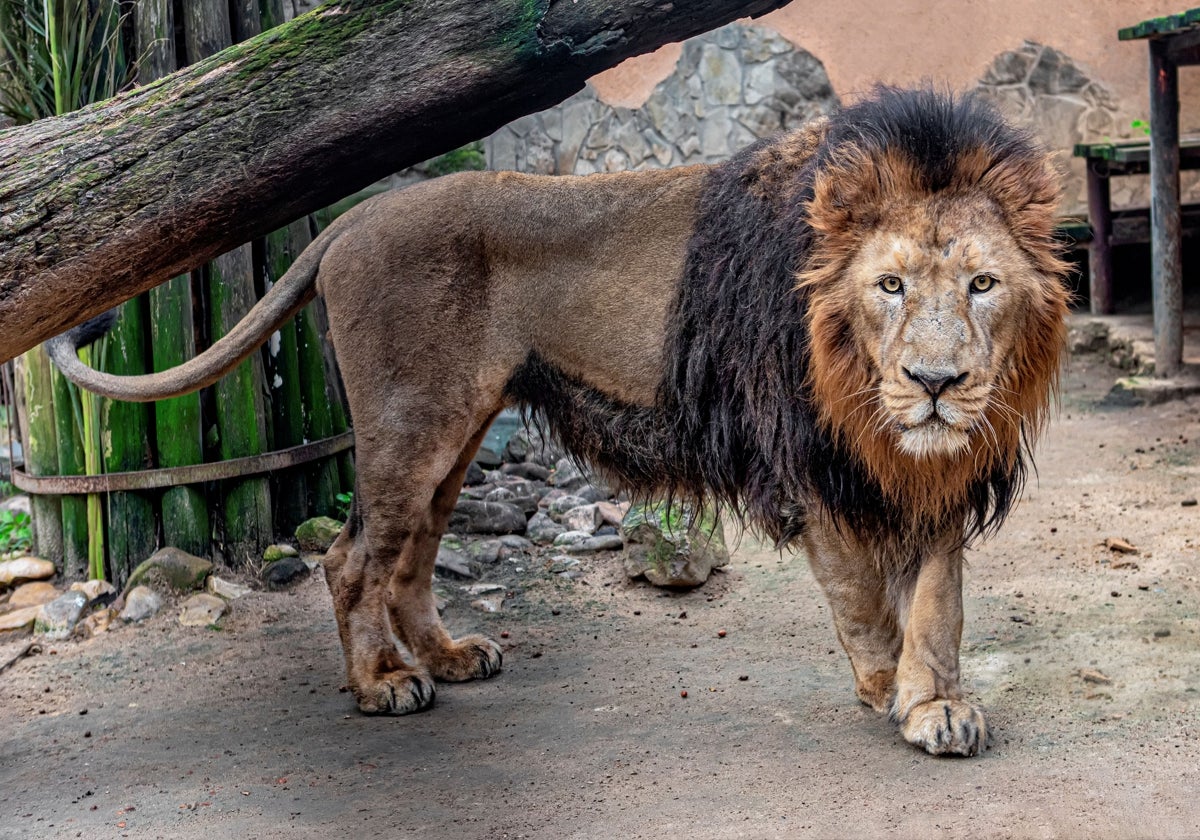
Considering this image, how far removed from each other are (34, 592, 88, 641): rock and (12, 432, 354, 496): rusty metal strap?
51cm

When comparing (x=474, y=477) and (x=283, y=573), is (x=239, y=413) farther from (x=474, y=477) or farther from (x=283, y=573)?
(x=474, y=477)

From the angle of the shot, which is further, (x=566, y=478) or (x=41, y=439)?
(x=566, y=478)

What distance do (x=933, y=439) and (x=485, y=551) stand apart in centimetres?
327

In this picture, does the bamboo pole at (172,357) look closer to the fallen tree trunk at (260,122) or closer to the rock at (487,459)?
the rock at (487,459)

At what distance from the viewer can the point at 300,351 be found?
640cm

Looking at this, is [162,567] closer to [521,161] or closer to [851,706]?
[851,706]

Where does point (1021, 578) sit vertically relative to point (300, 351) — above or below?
below

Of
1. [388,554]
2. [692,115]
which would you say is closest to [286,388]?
[388,554]

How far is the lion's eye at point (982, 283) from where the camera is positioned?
3.71 meters

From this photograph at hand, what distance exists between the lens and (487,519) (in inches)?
269

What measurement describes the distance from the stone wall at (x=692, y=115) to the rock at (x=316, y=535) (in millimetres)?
5350

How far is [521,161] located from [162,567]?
614 cm

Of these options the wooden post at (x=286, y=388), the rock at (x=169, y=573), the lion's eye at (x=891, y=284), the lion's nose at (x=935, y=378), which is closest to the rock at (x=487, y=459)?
the wooden post at (x=286, y=388)

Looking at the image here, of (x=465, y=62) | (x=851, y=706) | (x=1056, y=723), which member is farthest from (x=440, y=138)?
(x=1056, y=723)
